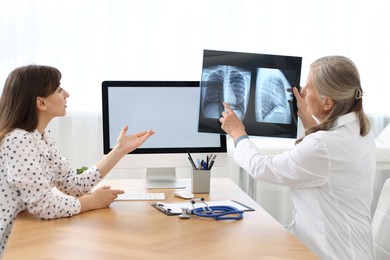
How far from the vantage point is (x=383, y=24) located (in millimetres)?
4152

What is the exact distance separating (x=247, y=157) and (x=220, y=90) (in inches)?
14.6

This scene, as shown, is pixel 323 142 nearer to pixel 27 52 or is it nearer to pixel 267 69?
pixel 267 69

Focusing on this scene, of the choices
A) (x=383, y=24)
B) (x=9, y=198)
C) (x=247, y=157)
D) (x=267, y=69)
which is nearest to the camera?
(x=9, y=198)

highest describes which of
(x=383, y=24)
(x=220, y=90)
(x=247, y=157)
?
(x=383, y=24)

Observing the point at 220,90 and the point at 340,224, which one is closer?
the point at 340,224

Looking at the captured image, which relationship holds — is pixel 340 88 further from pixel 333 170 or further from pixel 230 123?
pixel 230 123

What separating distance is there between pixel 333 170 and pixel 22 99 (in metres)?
1.07

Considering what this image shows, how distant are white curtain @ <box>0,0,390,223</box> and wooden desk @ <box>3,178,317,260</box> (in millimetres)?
1958

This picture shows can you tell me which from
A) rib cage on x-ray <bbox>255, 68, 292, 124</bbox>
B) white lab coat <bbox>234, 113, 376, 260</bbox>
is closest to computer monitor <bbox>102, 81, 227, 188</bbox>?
rib cage on x-ray <bbox>255, 68, 292, 124</bbox>

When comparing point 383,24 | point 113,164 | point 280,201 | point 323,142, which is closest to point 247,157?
point 323,142

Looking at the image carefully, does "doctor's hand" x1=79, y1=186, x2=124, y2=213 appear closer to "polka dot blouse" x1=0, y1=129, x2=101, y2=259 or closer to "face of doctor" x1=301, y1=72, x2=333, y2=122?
"polka dot blouse" x1=0, y1=129, x2=101, y2=259

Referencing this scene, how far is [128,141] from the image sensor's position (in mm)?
2291

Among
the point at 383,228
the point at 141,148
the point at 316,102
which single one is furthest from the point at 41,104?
the point at 383,228

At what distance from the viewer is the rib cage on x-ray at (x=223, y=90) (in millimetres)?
2395
